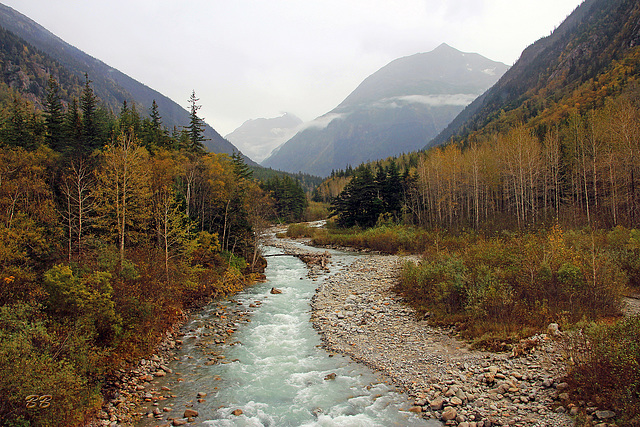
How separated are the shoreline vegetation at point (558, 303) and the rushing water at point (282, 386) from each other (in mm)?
4187

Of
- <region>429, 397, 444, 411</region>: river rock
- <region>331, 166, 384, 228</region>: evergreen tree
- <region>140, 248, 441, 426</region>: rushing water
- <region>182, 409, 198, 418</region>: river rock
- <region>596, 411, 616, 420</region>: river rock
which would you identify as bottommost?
<region>140, 248, 441, 426</region>: rushing water

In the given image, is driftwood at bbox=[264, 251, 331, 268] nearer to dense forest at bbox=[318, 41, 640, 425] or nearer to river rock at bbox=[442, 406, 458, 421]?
dense forest at bbox=[318, 41, 640, 425]

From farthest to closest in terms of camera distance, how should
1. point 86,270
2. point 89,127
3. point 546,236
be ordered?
1. point 89,127
2. point 546,236
3. point 86,270

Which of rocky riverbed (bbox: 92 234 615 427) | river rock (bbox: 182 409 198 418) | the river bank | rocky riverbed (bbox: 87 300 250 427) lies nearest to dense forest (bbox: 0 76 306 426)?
rocky riverbed (bbox: 87 300 250 427)

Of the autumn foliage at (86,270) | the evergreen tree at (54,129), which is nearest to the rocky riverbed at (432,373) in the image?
the autumn foliage at (86,270)

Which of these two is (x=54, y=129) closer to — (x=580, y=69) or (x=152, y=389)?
(x=152, y=389)

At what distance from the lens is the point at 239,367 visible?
478 inches

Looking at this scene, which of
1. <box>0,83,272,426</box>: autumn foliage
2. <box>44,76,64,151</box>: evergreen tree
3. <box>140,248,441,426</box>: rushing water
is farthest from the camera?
<box>44,76,64,151</box>: evergreen tree

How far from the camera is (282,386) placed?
10.8 meters

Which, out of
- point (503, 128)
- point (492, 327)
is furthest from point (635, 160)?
point (503, 128)

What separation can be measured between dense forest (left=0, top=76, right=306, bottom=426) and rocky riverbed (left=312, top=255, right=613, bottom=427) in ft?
27.4

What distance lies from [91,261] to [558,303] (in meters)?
19.9

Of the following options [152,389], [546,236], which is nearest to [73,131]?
[152,389]

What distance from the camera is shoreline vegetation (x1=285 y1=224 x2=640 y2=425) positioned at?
726 cm
